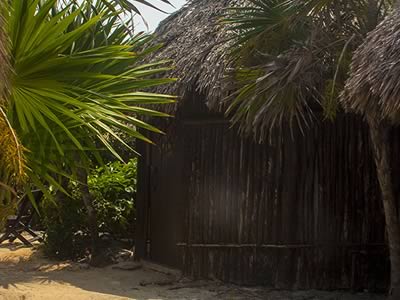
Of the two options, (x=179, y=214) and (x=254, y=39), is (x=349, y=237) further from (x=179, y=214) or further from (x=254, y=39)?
(x=254, y=39)

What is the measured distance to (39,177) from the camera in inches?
208

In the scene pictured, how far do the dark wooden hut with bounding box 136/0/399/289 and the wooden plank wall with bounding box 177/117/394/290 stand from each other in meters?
0.01

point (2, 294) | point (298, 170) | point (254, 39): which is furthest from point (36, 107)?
point (298, 170)

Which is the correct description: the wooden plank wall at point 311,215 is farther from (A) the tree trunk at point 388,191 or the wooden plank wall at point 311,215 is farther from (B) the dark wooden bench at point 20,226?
(B) the dark wooden bench at point 20,226

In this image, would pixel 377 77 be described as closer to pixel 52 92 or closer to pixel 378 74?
pixel 378 74

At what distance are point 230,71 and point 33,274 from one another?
3863 millimetres

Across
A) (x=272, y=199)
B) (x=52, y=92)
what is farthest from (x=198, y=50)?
(x=52, y=92)

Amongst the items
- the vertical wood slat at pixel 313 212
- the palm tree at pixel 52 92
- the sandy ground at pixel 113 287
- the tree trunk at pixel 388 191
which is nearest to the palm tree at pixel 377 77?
the tree trunk at pixel 388 191

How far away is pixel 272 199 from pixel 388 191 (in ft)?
5.95

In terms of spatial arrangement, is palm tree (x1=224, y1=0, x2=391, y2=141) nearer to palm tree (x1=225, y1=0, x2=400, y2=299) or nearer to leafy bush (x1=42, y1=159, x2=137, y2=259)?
palm tree (x1=225, y1=0, x2=400, y2=299)

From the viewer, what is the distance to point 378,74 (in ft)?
18.7

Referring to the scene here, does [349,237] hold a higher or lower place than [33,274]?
higher

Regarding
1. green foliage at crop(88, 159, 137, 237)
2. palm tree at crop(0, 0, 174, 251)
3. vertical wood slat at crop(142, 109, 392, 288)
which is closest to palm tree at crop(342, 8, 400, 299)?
vertical wood slat at crop(142, 109, 392, 288)

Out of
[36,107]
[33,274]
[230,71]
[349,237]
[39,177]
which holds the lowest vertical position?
[33,274]
